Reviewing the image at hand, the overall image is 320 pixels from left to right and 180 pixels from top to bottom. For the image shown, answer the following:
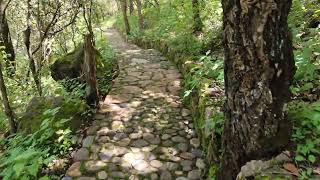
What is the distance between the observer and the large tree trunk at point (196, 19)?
8727 millimetres

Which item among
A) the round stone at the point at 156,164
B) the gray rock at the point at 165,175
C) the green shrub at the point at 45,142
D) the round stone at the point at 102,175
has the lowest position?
the gray rock at the point at 165,175

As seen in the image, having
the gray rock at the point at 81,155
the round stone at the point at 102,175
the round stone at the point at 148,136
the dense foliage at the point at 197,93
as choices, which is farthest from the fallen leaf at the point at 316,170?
the gray rock at the point at 81,155

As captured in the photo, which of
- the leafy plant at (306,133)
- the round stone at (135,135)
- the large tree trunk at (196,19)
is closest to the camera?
the leafy plant at (306,133)

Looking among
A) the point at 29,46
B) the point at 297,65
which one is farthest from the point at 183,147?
the point at 29,46

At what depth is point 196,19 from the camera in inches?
350

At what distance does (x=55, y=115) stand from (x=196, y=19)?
16.1 feet

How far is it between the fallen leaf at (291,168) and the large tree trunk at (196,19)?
250 inches

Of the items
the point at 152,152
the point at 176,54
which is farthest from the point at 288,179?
the point at 176,54

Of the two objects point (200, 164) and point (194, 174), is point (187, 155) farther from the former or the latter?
point (194, 174)

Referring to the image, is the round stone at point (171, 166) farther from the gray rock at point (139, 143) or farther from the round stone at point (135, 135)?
the round stone at point (135, 135)

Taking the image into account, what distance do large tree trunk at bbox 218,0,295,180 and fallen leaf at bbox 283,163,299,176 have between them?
0.71 ft

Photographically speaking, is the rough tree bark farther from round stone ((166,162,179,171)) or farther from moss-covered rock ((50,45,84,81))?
round stone ((166,162,179,171))

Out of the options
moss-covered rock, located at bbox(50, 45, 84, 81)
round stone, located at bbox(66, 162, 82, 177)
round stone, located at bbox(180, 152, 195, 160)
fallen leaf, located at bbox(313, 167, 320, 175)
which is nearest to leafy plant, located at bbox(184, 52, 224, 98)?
round stone, located at bbox(180, 152, 195, 160)

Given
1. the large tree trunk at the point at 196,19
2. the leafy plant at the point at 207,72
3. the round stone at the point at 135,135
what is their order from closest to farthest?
1. the round stone at the point at 135,135
2. the leafy plant at the point at 207,72
3. the large tree trunk at the point at 196,19
